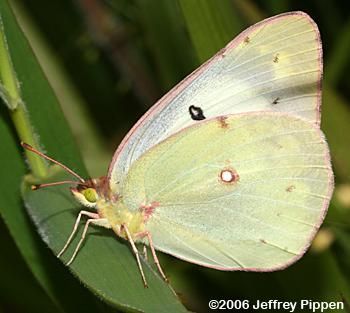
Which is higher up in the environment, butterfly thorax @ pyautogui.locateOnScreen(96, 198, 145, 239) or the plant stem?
the plant stem

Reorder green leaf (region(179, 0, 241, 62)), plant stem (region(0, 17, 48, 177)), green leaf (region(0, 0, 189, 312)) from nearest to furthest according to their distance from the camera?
1. green leaf (region(0, 0, 189, 312))
2. plant stem (region(0, 17, 48, 177))
3. green leaf (region(179, 0, 241, 62))

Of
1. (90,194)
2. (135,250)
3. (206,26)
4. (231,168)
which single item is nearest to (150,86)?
(206,26)

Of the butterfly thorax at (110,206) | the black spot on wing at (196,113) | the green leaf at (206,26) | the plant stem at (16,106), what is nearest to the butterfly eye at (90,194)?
the butterfly thorax at (110,206)

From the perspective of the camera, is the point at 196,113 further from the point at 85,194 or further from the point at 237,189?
the point at 85,194

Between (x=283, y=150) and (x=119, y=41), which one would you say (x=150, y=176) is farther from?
(x=119, y=41)

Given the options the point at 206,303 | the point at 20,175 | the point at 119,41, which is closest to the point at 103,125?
the point at 119,41

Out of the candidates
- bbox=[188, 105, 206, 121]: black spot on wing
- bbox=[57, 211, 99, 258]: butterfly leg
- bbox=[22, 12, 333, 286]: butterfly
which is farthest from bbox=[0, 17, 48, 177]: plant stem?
bbox=[188, 105, 206, 121]: black spot on wing

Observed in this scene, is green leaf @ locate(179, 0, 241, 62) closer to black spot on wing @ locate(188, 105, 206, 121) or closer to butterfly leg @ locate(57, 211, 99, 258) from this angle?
black spot on wing @ locate(188, 105, 206, 121)
